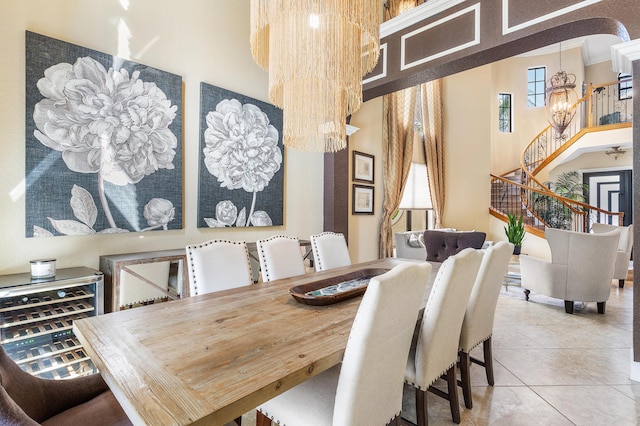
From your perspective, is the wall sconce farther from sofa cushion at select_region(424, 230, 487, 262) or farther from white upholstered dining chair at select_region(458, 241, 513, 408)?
white upholstered dining chair at select_region(458, 241, 513, 408)

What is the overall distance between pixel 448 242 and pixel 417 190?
76.4 inches

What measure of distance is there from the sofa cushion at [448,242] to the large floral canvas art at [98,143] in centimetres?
327

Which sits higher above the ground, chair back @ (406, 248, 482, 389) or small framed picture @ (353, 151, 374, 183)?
small framed picture @ (353, 151, 374, 183)

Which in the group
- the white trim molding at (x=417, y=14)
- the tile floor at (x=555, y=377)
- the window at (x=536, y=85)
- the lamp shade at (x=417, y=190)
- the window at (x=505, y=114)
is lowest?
the tile floor at (x=555, y=377)

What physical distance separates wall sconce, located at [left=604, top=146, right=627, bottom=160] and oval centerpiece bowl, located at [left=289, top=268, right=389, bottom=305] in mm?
8518

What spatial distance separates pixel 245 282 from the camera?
2160 mm

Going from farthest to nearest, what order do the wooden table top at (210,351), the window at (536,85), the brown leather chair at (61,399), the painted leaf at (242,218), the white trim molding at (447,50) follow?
the window at (536,85)
the painted leaf at (242,218)
the white trim molding at (447,50)
the brown leather chair at (61,399)
the wooden table top at (210,351)

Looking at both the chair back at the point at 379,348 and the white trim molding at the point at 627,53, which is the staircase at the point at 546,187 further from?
the chair back at the point at 379,348

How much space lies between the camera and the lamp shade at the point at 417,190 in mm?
Answer: 5904

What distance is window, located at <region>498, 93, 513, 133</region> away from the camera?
895cm

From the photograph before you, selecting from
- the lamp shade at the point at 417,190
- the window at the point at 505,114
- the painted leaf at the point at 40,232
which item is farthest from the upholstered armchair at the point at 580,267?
the window at the point at 505,114

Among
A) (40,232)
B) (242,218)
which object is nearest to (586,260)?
(242,218)

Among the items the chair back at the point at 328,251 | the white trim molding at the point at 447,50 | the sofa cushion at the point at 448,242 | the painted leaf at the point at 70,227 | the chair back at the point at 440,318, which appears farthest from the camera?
the sofa cushion at the point at 448,242

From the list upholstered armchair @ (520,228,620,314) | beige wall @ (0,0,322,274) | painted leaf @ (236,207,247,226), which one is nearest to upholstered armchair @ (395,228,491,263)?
upholstered armchair @ (520,228,620,314)
